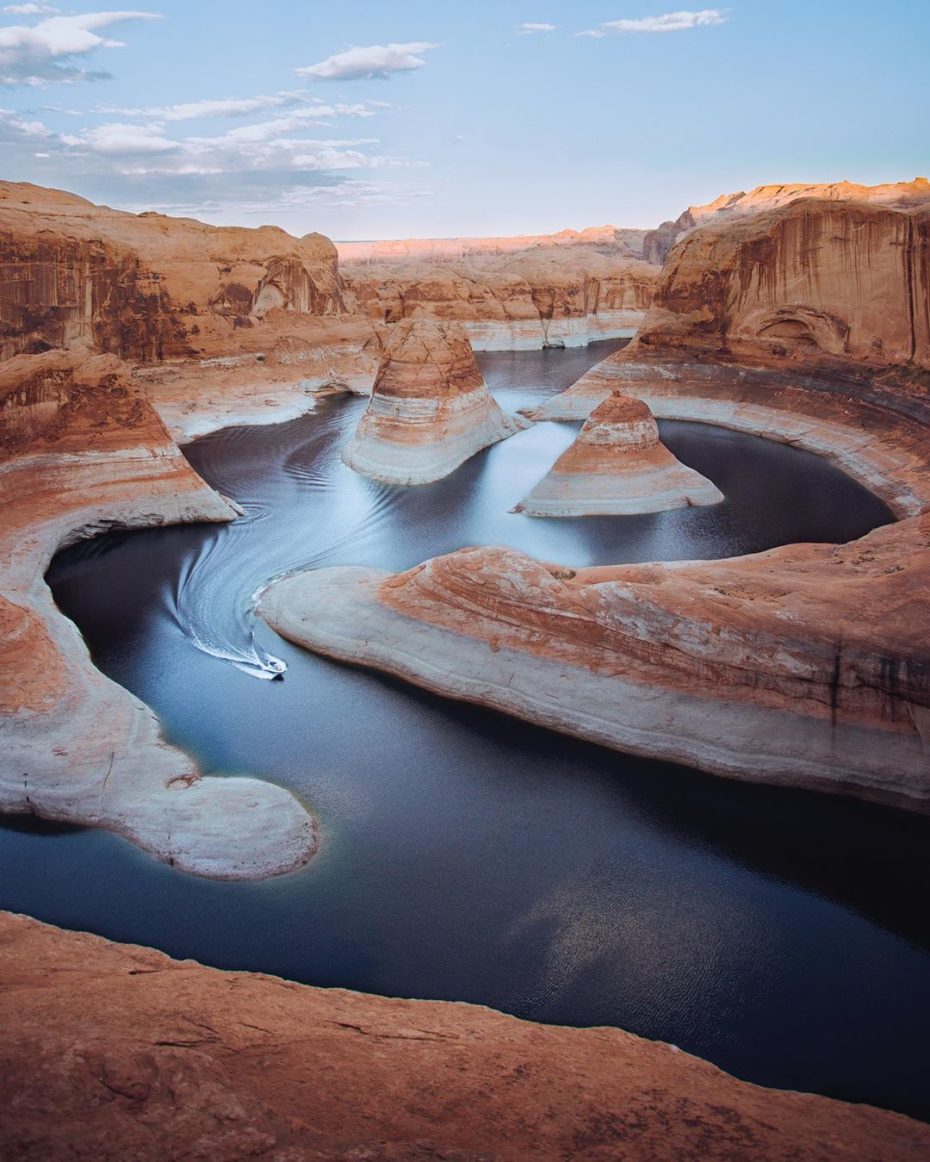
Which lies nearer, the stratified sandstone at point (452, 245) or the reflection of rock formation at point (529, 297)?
the reflection of rock formation at point (529, 297)

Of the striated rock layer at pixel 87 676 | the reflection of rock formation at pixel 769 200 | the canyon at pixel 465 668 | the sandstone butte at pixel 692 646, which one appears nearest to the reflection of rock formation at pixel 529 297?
the reflection of rock formation at pixel 769 200

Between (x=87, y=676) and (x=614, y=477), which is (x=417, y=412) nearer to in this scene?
(x=614, y=477)

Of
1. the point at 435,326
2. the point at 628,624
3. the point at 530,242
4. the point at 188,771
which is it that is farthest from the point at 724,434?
the point at 530,242

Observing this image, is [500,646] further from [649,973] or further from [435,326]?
[435,326]

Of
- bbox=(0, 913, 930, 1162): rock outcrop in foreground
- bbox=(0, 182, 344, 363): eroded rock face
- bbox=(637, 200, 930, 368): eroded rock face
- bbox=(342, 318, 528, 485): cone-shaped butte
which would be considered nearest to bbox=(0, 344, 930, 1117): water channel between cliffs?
bbox=(0, 913, 930, 1162): rock outcrop in foreground

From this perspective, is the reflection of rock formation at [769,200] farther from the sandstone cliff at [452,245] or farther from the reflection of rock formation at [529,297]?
the sandstone cliff at [452,245]

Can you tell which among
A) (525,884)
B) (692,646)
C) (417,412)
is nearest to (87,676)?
(525,884)
